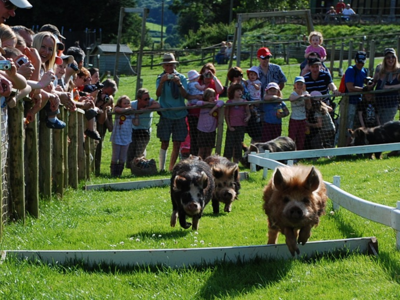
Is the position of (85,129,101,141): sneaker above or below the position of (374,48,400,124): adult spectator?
below

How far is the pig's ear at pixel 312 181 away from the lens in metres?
6.84

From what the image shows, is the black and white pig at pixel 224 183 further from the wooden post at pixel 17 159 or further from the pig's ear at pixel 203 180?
the wooden post at pixel 17 159

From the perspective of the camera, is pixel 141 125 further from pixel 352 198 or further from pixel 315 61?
pixel 352 198

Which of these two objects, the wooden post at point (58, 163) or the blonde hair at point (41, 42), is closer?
the blonde hair at point (41, 42)

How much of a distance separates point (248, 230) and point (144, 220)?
1724 mm

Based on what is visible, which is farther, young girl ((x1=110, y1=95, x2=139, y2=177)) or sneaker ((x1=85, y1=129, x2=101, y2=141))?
young girl ((x1=110, y1=95, x2=139, y2=177))

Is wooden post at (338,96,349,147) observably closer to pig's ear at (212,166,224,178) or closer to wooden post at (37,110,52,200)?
pig's ear at (212,166,224,178)

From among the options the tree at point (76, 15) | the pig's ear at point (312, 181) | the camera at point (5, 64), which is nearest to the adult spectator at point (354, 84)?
the pig's ear at point (312, 181)

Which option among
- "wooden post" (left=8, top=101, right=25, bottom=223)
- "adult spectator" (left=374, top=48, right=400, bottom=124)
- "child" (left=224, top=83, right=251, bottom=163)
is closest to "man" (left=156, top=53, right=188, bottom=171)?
"child" (left=224, top=83, right=251, bottom=163)

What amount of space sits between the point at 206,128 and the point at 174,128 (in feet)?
2.29

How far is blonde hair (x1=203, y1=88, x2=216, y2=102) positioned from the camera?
585 inches

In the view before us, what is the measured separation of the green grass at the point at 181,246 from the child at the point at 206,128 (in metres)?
2.97

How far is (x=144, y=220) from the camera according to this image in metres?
9.50

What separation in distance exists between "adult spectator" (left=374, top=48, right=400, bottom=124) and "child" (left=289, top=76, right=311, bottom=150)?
73.9 inches
